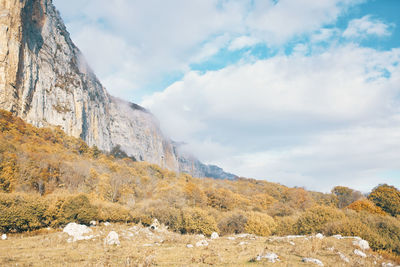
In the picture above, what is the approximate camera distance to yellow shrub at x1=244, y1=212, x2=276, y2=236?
39166mm

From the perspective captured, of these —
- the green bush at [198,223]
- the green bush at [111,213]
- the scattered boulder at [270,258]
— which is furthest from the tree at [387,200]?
the scattered boulder at [270,258]

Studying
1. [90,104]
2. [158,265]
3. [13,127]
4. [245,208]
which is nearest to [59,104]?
[90,104]

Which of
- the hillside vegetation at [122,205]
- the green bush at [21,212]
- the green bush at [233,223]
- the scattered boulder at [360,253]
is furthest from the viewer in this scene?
the green bush at [233,223]

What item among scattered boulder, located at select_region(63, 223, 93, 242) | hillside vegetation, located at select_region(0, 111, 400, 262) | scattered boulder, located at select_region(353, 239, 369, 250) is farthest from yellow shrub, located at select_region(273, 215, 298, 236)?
scattered boulder, located at select_region(63, 223, 93, 242)

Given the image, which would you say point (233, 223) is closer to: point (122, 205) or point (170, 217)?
point (170, 217)

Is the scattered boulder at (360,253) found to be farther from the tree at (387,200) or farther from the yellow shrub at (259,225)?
the tree at (387,200)

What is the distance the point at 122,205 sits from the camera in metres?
46.0

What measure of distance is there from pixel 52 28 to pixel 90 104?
99.8 feet

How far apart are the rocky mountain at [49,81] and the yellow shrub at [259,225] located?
64.0 metres

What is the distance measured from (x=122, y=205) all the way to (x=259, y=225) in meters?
25.2

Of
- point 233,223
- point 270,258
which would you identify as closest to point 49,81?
point 233,223

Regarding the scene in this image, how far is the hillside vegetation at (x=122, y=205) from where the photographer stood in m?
26.8

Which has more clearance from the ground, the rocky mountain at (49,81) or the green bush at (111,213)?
the rocky mountain at (49,81)

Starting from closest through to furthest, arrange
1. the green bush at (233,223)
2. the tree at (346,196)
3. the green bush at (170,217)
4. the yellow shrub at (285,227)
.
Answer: the yellow shrub at (285,227)
the green bush at (170,217)
the green bush at (233,223)
the tree at (346,196)
